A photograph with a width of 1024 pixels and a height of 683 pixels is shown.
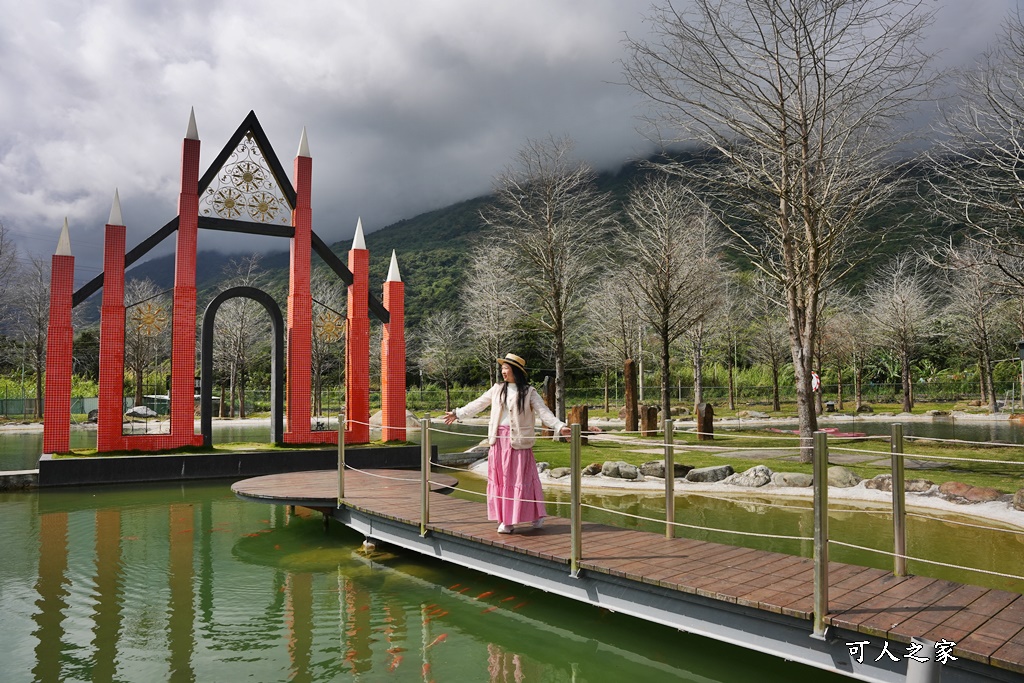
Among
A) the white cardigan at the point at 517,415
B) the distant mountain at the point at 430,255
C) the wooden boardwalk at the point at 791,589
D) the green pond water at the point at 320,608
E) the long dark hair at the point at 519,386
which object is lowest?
the green pond water at the point at 320,608

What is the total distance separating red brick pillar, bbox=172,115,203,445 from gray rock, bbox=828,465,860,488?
13992mm

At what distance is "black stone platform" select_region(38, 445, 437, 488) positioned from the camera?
14.4 m

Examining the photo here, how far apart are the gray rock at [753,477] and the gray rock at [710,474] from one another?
0.85 ft

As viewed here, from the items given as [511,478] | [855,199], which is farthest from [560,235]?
[511,478]

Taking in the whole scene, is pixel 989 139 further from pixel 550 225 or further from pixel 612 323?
pixel 612 323

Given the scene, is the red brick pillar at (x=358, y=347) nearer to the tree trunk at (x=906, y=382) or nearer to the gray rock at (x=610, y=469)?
the gray rock at (x=610, y=469)

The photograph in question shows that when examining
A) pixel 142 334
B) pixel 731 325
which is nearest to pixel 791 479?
pixel 731 325

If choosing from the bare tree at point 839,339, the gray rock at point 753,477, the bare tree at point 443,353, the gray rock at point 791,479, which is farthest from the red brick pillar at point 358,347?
the bare tree at point 839,339

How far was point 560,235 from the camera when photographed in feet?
65.9

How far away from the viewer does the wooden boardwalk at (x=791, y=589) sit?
3.94 metres

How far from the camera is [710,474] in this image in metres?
13.4

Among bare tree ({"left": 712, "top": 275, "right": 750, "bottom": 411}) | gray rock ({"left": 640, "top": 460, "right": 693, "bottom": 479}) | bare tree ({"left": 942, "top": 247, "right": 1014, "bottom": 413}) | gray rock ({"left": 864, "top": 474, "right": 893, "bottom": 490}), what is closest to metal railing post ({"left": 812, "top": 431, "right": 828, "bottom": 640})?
gray rock ({"left": 864, "top": 474, "right": 893, "bottom": 490})

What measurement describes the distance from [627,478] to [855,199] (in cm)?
744

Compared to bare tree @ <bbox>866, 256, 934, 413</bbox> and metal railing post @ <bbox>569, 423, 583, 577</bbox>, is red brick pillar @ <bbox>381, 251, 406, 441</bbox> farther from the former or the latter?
bare tree @ <bbox>866, 256, 934, 413</bbox>
